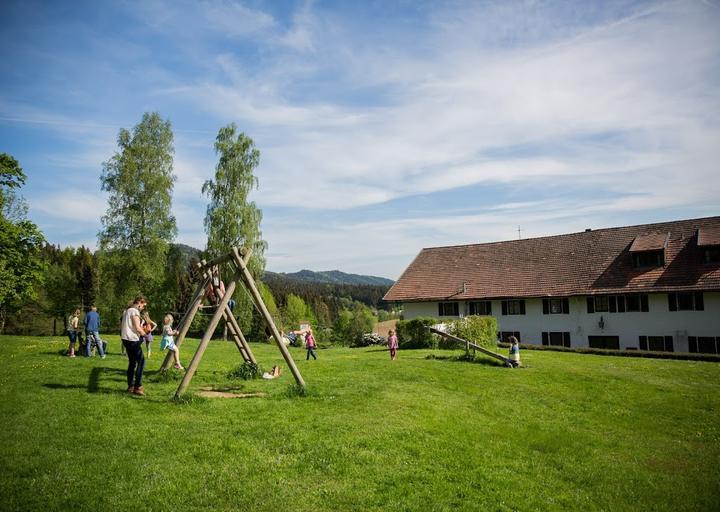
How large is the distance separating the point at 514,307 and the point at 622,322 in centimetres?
847

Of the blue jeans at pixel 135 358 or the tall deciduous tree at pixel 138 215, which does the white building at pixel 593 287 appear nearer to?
the tall deciduous tree at pixel 138 215

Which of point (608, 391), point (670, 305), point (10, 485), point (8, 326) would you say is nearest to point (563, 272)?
point (670, 305)

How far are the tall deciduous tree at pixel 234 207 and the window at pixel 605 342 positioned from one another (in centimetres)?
2759

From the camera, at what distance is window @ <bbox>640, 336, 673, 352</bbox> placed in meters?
36.2

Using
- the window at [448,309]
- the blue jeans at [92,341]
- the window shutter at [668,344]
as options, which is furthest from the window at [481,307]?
the blue jeans at [92,341]

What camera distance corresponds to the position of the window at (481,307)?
1743 inches

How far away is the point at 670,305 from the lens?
3631cm

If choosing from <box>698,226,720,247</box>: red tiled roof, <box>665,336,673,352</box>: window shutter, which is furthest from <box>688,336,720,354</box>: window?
<box>698,226,720,247</box>: red tiled roof

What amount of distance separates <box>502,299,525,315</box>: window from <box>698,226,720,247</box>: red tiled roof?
13772mm

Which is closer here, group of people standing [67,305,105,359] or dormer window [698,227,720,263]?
group of people standing [67,305,105,359]

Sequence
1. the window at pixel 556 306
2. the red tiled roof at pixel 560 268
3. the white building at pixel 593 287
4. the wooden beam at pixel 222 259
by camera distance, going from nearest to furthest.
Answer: the wooden beam at pixel 222 259
the white building at pixel 593 287
the red tiled roof at pixel 560 268
the window at pixel 556 306

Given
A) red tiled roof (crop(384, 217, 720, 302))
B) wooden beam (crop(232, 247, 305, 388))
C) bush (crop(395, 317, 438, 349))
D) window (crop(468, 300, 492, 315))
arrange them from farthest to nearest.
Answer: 1. window (crop(468, 300, 492, 315))
2. red tiled roof (crop(384, 217, 720, 302))
3. bush (crop(395, 317, 438, 349))
4. wooden beam (crop(232, 247, 305, 388))

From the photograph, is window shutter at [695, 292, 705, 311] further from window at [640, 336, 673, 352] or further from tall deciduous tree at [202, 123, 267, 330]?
tall deciduous tree at [202, 123, 267, 330]

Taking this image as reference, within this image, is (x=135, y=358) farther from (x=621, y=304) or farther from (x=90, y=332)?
(x=621, y=304)
